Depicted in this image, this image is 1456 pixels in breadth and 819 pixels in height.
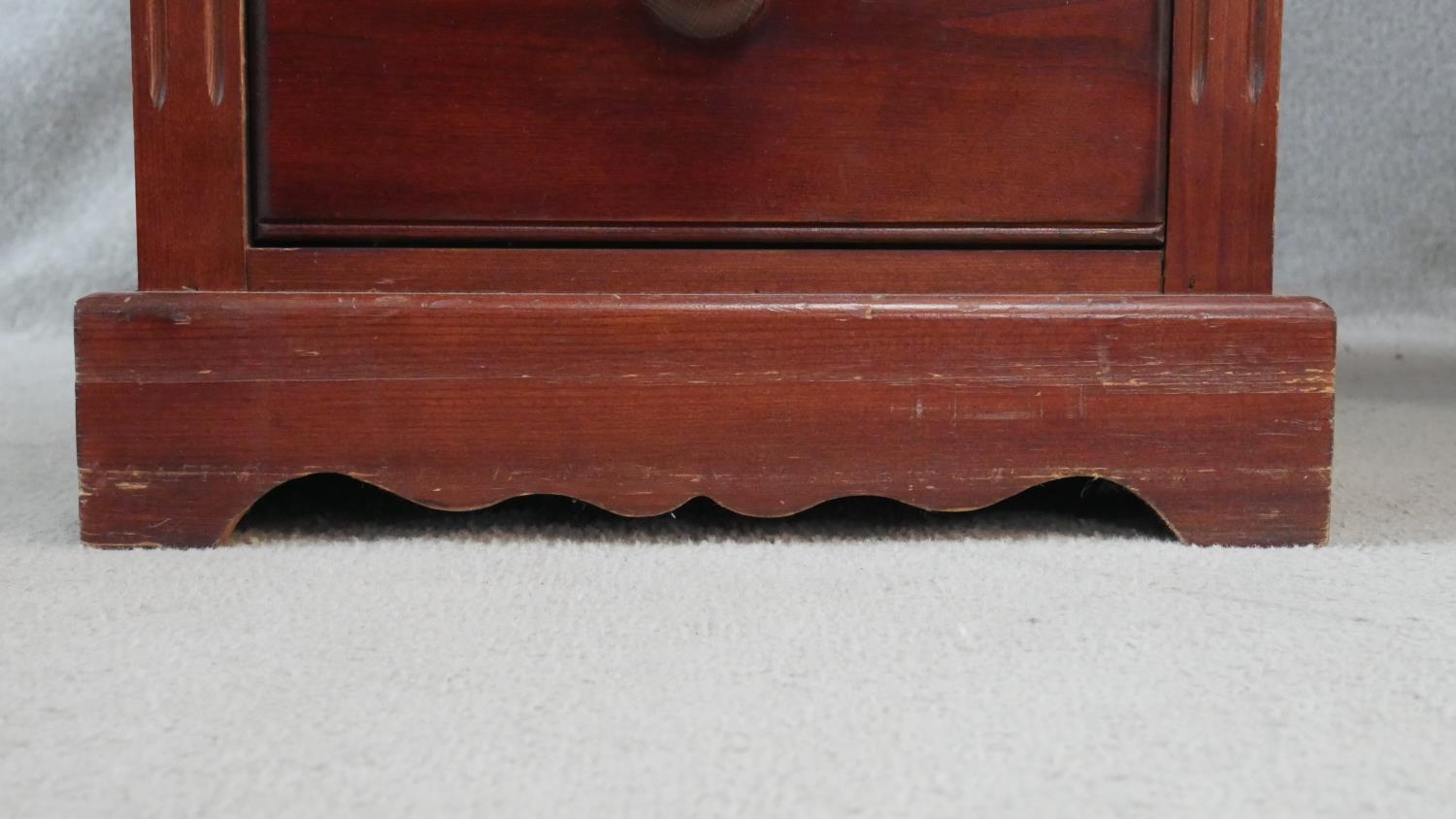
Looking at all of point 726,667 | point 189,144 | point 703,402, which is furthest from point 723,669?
point 189,144

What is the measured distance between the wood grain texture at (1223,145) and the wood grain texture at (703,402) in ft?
0.13

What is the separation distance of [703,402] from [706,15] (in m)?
0.24

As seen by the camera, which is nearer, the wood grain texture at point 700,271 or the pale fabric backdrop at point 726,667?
the pale fabric backdrop at point 726,667

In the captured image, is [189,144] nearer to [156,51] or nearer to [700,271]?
[156,51]

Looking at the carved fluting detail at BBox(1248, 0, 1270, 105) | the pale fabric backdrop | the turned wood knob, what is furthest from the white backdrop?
the turned wood knob

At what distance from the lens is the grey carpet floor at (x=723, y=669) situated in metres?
0.53

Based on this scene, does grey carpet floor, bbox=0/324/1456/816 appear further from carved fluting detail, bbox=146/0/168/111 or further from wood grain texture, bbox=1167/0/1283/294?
carved fluting detail, bbox=146/0/168/111

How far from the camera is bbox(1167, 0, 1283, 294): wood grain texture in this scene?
92 centimetres

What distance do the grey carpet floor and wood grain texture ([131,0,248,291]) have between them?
0.18 meters

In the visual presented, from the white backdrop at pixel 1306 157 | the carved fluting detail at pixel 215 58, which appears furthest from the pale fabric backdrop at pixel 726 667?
the white backdrop at pixel 1306 157

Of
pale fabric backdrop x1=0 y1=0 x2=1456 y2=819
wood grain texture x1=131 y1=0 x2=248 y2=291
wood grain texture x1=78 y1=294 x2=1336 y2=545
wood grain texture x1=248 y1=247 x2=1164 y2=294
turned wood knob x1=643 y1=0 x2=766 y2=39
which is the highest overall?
turned wood knob x1=643 y1=0 x2=766 y2=39

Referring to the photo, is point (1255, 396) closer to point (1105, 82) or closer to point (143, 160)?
point (1105, 82)

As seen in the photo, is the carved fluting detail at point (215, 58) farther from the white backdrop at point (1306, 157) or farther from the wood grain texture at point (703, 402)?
the white backdrop at point (1306, 157)

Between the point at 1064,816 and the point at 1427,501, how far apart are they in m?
0.70
